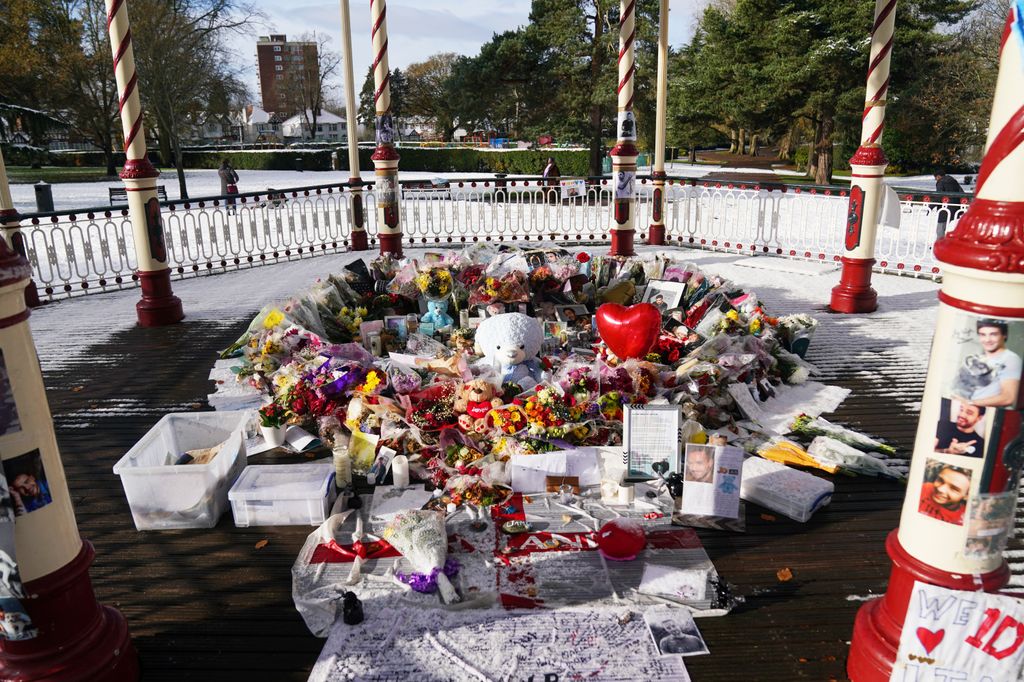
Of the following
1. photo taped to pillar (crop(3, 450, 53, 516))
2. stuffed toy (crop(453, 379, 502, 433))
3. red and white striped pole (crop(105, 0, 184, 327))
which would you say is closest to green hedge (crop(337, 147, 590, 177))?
red and white striped pole (crop(105, 0, 184, 327))

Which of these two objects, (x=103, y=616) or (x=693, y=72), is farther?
(x=693, y=72)

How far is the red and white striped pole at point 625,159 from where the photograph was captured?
35.5ft

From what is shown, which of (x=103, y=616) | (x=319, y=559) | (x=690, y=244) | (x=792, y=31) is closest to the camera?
(x=103, y=616)

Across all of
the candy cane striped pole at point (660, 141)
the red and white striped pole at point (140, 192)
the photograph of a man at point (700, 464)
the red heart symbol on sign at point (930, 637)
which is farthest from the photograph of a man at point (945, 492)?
the candy cane striped pole at point (660, 141)

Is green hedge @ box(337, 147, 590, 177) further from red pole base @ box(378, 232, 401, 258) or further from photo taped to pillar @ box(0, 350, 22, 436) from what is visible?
photo taped to pillar @ box(0, 350, 22, 436)

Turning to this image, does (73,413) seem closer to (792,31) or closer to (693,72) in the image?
(792,31)

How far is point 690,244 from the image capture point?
1365cm

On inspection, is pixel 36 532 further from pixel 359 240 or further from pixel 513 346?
pixel 359 240

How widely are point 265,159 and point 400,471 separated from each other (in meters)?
39.6

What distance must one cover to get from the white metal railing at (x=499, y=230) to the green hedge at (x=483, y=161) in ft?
55.4

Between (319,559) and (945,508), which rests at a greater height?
(945,508)

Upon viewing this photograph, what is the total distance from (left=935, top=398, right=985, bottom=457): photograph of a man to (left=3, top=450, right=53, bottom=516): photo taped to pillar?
348cm

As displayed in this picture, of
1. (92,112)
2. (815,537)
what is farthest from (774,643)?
(92,112)

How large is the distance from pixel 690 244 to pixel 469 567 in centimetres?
1090
